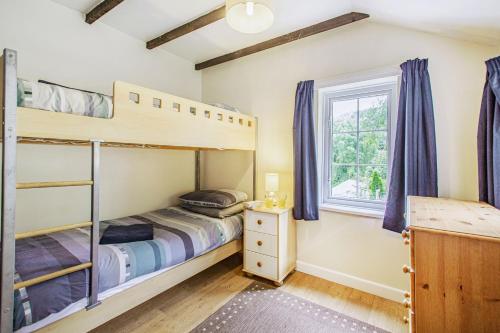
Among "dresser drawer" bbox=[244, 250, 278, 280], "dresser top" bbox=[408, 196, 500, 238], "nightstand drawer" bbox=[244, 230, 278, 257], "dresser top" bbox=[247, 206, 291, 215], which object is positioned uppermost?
"dresser top" bbox=[408, 196, 500, 238]

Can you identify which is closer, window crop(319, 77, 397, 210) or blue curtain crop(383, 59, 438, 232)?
blue curtain crop(383, 59, 438, 232)

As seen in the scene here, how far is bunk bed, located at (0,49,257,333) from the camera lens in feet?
3.63

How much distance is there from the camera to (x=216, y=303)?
205cm

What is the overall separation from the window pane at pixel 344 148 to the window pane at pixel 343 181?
76 mm

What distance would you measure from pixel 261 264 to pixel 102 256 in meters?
1.45

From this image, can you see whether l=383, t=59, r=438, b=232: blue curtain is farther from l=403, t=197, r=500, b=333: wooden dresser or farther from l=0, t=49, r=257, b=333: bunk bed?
l=0, t=49, r=257, b=333: bunk bed

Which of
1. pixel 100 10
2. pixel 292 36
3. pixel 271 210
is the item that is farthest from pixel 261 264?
pixel 100 10

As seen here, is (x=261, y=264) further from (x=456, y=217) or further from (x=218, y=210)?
(x=456, y=217)

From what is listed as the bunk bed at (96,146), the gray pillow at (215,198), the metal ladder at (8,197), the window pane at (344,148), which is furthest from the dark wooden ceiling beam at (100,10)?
the window pane at (344,148)

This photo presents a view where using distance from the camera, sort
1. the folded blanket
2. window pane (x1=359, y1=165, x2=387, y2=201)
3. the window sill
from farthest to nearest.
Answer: window pane (x1=359, y1=165, x2=387, y2=201) < the window sill < the folded blanket

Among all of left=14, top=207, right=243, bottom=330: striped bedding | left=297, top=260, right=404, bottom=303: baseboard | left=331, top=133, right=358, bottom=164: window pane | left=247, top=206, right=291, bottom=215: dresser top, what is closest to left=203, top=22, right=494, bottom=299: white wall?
left=297, top=260, right=404, bottom=303: baseboard

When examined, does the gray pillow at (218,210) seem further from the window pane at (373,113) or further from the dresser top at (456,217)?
the dresser top at (456,217)

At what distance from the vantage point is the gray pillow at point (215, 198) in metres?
2.60

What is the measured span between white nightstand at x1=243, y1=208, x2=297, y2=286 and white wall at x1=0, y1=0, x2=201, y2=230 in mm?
1301
